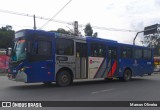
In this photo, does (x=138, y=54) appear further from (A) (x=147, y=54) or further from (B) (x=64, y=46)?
(B) (x=64, y=46)

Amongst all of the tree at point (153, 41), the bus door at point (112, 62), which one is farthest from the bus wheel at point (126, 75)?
the tree at point (153, 41)

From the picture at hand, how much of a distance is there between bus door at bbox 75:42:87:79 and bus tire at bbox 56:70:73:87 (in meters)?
0.63

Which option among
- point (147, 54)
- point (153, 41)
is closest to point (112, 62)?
point (147, 54)

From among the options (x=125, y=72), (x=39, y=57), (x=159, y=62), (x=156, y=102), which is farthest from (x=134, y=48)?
(x=159, y=62)

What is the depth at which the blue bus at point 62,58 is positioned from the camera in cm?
1324

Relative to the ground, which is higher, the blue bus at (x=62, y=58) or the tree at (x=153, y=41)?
the tree at (x=153, y=41)

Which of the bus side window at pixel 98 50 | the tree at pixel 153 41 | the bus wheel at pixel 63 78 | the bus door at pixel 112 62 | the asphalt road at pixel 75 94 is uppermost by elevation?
the tree at pixel 153 41

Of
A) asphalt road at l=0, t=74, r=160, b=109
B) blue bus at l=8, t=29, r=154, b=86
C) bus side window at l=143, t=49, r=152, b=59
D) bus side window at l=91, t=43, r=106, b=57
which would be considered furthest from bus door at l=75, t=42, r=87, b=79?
bus side window at l=143, t=49, r=152, b=59

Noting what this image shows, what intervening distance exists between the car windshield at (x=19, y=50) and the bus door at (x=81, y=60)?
141 inches

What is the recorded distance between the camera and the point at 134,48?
20953 millimetres

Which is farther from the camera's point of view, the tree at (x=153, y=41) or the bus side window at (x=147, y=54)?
the tree at (x=153, y=41)

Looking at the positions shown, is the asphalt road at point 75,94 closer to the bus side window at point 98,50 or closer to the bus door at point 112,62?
the bus side window at point 98,50

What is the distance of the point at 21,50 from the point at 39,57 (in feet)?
3.19

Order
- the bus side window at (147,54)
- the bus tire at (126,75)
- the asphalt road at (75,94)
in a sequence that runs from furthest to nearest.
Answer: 1. the bus side window at (147,54)
2. the bus tire at (126,75)
3. the asphalt road at (75,94)
